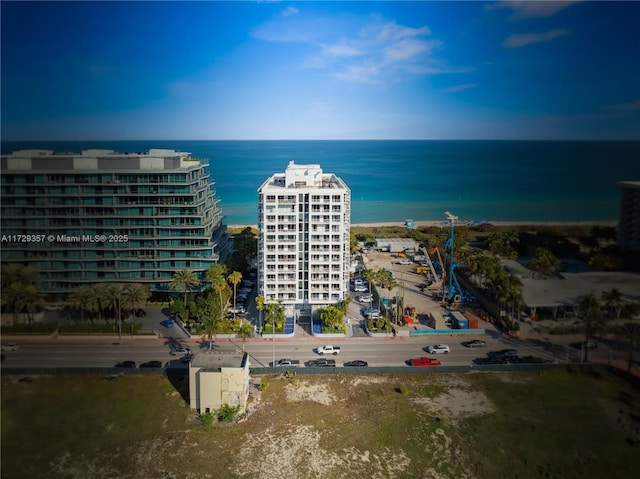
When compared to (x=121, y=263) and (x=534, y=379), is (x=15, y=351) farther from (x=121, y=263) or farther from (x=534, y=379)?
(x=534, y=379)

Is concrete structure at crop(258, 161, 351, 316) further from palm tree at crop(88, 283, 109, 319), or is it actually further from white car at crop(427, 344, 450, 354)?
palm tree at crop(88, 283, 109, 319)

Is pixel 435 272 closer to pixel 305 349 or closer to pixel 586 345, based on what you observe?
pixel 305 349

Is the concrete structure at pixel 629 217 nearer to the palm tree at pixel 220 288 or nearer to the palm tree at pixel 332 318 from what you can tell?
the palm tree at pixel 332 318

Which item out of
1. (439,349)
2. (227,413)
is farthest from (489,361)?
(227,413)

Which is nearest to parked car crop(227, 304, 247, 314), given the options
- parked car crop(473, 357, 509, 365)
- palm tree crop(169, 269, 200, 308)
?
palm tree crop(169, 269, 200, 308)

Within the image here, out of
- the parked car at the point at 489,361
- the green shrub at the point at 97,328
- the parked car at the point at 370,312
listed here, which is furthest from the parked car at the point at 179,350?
the parked car at the point at 489,361

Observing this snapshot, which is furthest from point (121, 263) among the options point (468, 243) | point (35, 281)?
point (468, 243)
